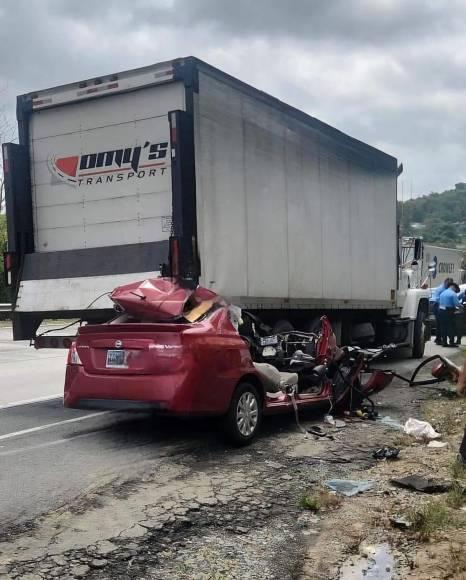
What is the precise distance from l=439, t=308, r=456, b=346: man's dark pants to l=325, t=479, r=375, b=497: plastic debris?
12.9m

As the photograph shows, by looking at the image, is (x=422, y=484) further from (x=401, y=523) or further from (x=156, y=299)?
(x=156, y=299)

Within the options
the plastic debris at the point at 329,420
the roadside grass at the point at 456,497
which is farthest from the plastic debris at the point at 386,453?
the plastic debris at the point at 329,420

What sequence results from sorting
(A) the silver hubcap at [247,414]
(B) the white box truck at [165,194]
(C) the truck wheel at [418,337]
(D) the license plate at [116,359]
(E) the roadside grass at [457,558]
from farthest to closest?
(C) the truck wheel at [418,337] < (B) the white box truck at [165,194] < (A) the silver hubcap at [247,414] < (D) the license plate at [116,359] < (E) the roadside grass at [457,558]

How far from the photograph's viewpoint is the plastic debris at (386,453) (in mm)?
5910

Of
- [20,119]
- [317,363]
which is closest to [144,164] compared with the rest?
[20,119]

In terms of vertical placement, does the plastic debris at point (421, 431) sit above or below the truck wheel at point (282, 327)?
below

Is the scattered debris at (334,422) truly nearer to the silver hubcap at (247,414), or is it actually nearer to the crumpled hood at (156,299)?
the silver hubcap at (247,414)

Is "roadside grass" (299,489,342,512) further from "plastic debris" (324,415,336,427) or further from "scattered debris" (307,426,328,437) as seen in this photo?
"plastic debris" (324,415,336,427)

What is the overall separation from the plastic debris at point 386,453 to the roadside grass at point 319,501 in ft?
3.91

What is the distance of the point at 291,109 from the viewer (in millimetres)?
9602

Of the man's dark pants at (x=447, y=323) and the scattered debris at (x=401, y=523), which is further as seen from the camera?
the man's dark pants at (x=447, y=323)

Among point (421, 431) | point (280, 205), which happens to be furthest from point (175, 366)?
point (280, 205)

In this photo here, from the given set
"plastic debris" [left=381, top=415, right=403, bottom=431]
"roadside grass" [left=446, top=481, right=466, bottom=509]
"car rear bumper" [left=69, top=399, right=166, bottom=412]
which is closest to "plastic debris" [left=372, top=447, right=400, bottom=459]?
"roadside grass" [left=446, top=481, right=466, bottom=509]

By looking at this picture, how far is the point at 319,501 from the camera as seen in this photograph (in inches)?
185
